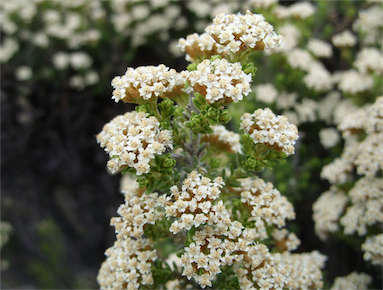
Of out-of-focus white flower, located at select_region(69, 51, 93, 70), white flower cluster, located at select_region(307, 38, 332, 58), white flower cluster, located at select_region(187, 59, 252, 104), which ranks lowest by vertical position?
white flower cluster, located at select_region(187, 59, 252, 104)

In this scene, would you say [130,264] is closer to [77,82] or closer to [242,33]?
[242,33]

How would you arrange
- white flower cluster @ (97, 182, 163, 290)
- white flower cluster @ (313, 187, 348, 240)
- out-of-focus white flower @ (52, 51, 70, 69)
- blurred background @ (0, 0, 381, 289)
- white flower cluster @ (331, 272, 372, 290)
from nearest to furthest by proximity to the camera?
white flower cluster @ (97, 182, 163, 290), white flower cluster @ (331, 272, 372, 290), white flower cluster @ (313, 187, 348, 240), blurred background @ (0, 0, 381, 289), out-of-focus white flower @ (52, 51, 70, 69)

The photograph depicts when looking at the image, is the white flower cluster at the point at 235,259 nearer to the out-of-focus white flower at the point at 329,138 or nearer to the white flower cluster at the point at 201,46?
the white flower cluster at the point at 201,46

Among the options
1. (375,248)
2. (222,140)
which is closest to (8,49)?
(222,140)

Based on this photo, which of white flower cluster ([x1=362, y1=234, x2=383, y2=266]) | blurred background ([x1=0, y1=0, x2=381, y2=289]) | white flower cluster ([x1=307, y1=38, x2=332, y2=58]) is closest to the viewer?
white flower cluster ([x1=362, y1=234, x2=383, y2=266])

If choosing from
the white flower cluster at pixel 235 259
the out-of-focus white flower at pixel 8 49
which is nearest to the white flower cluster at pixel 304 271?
the white flower cluster at pixel 235 259

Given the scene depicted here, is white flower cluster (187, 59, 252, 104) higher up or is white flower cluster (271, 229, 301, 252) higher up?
white flower cluster (187, 59, 252, 104)

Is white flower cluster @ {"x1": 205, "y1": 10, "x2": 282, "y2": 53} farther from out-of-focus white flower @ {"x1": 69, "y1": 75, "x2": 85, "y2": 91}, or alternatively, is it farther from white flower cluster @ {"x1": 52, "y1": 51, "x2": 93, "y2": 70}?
out-of-focus white flower @ {"x1": 69, "y1": 75, "x2": 85, "y2": 91}

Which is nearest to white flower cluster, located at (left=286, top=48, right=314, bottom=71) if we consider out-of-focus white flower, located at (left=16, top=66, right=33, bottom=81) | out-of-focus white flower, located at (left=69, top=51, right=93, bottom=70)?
out-of-focus white flower, located at (left=69, top=51, right=93, bottom=70)
